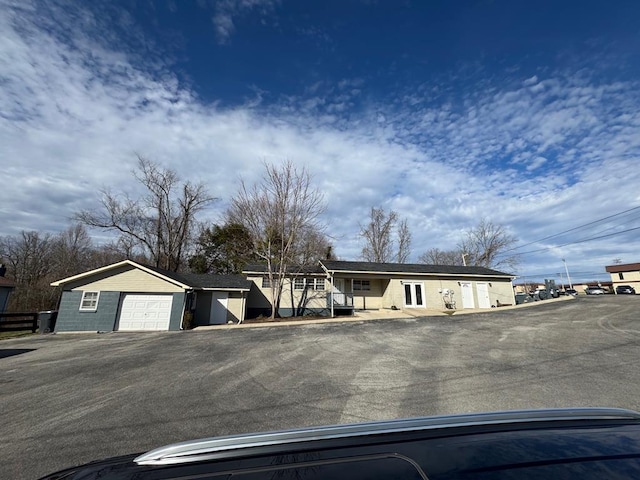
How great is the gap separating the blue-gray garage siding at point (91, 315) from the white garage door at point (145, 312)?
367mm

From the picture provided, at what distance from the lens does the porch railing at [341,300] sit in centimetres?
2188

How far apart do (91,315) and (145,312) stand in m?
2.94

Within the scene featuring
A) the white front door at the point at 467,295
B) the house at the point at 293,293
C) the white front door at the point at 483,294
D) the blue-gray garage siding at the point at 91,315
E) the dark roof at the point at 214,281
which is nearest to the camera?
the blue-gray garage siding at the point at 91,315

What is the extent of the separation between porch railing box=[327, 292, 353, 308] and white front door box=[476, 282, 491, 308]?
1087 centimetres

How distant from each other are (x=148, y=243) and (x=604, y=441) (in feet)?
110

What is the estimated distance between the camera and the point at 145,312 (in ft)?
58.2

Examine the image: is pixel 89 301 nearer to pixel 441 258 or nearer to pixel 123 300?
pixel 123 300

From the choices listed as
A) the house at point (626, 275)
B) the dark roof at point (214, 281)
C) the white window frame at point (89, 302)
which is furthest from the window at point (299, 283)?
the house at point (626, 275)

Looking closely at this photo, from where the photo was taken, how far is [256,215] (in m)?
21.8

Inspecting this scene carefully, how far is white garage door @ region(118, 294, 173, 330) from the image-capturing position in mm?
17438

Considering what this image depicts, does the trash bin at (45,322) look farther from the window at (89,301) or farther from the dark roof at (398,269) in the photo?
the dark roof at (398,269)

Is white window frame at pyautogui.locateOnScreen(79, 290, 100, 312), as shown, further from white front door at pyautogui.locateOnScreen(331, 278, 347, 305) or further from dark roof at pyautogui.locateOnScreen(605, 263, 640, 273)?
dark roof at pyautogui.locateOnScreen(605, 263, 640, 273)

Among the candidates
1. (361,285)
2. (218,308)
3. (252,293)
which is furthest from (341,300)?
(218,308)

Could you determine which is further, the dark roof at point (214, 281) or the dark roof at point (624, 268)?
the dark roof at point (624, 268)
